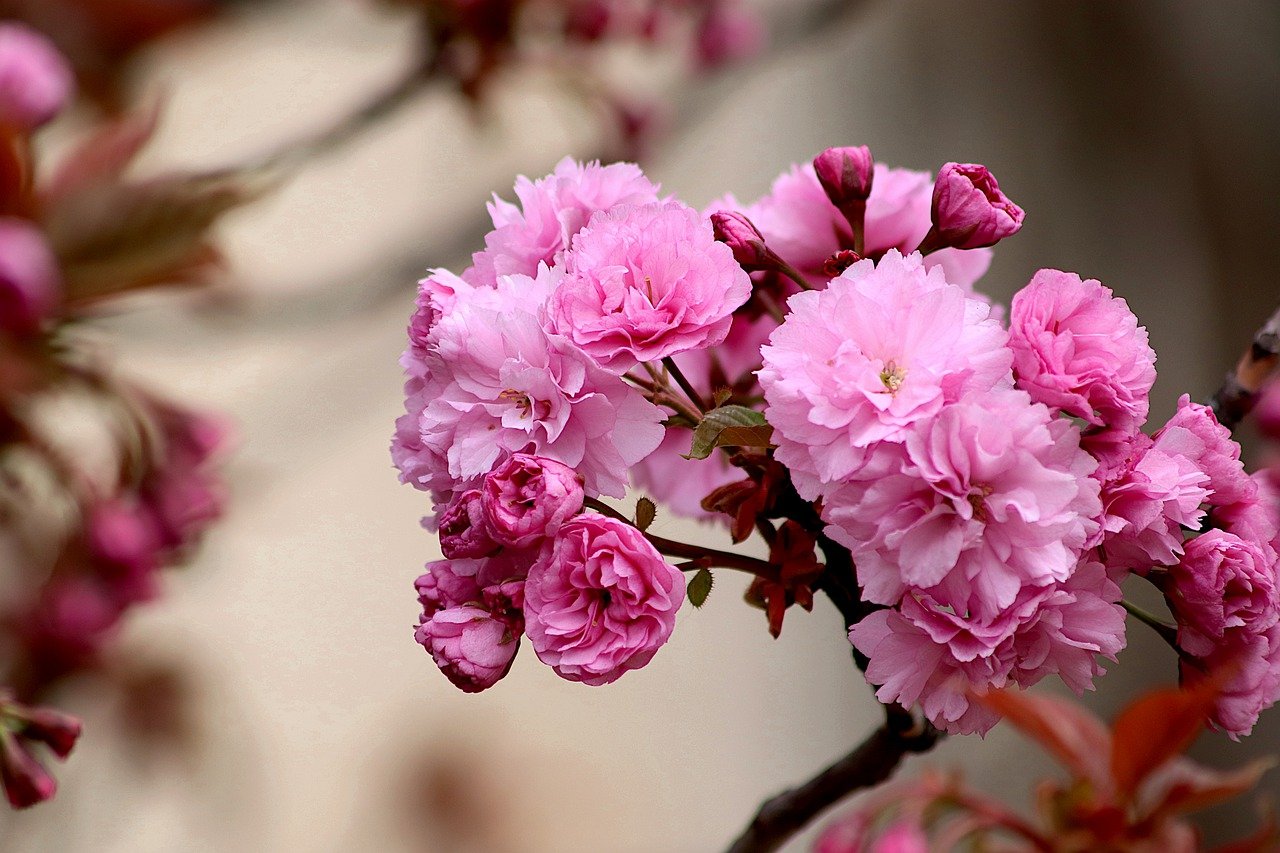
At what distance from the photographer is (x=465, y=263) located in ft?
4.72

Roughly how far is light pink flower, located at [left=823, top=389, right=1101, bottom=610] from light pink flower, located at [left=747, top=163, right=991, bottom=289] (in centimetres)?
11

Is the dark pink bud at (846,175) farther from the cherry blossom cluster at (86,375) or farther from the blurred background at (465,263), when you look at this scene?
the blurred background at (465,263)

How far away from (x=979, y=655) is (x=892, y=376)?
86 millimetres

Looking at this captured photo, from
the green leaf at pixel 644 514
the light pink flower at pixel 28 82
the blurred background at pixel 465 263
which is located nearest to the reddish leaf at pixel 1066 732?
the green leaf at pixel 644 514

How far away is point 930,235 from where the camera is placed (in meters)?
0.40

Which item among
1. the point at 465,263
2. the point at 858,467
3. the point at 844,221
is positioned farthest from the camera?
the point at 465,263

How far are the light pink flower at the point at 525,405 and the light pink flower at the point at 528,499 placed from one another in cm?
1

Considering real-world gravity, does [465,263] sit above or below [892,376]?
below

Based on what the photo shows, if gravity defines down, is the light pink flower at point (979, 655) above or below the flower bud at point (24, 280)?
above

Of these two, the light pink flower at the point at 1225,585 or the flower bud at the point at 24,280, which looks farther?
the flower bud at the point at 24,280

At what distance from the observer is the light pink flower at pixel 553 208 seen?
15.7 inches

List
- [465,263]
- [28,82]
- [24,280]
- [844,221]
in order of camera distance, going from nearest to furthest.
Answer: [844,221]
[24,280]
[28,82]
[465,263]

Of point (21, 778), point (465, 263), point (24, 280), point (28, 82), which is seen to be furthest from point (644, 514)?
point (465, 263)

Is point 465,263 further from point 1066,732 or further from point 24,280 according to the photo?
point 1066,732
